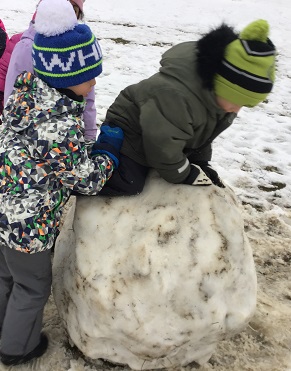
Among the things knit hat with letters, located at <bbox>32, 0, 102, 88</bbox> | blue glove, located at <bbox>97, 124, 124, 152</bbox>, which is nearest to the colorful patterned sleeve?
blue glove, located at <bbox>97, 124, 124, 152</bbox>

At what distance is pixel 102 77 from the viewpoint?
7.55 meters

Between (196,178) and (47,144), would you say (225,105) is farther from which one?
(47,144)

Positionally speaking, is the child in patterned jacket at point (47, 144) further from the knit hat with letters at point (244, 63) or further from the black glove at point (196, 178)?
the knit hat with letters at point (244, 63)

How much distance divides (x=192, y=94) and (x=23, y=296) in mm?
1380

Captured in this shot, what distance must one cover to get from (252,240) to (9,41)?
2.52 m

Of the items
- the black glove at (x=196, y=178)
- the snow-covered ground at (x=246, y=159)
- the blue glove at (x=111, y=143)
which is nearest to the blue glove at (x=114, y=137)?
the blue glove at (x=111, y=143)

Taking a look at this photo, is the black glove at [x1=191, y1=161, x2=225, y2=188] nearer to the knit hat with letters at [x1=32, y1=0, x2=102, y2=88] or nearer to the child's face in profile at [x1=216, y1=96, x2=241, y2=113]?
the child's face in profile at [x1=216, y1=96, x2=241, y2=113]

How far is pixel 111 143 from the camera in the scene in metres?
2.42

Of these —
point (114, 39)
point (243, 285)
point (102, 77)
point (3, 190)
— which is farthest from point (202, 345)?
point (114, 39)

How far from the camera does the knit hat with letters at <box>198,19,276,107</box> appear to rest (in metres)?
2.05

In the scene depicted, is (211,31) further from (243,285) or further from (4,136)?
(243,285)

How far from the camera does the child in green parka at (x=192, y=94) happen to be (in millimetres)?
2074

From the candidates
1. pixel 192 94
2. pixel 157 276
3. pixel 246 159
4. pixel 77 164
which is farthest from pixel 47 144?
pixel 246 159

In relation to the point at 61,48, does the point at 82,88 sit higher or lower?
lower
